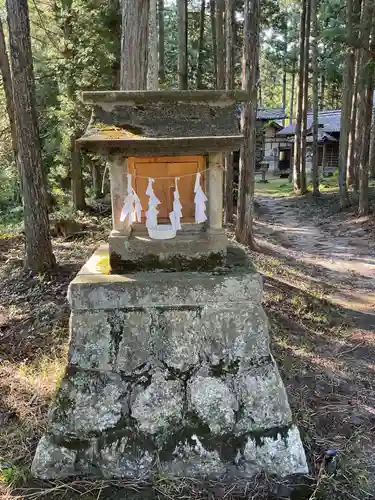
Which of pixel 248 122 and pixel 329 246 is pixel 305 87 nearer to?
pixel 329 246

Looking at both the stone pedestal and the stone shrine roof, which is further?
the stone pedestal

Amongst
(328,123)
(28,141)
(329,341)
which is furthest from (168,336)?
(328,123)

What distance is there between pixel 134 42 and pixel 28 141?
7.61ft

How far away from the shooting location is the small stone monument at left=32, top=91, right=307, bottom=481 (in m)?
3.83

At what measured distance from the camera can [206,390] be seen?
4008 mm

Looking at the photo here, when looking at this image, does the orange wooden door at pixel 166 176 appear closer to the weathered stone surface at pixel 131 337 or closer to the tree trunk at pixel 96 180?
the weathered stone surface at pixel 131 337

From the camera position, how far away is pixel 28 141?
7.05 meters

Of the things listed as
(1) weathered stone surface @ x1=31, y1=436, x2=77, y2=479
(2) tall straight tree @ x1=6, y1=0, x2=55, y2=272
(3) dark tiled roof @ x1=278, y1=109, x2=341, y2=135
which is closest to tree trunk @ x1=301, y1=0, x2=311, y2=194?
(3) dark tiled roof @ x1=278, y1=109, x2=341, y2=135

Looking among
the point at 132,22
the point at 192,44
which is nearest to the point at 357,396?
the point at 132,22

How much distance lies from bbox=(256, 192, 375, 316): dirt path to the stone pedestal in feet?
15.2

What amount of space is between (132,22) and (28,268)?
4.45 metres

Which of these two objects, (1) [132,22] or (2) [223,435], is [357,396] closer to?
(2) [223,435]

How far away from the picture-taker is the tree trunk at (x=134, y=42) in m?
6.72

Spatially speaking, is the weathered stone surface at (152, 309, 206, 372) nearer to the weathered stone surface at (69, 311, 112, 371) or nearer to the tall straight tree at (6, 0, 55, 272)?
the weathered stone surface at (69, 311, 112, 371)
